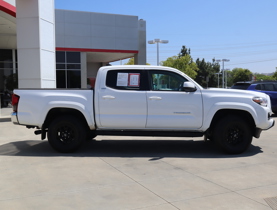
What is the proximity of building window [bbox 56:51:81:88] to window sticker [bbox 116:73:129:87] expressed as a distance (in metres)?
21.8

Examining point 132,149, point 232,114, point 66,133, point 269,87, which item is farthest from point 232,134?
point 269,87

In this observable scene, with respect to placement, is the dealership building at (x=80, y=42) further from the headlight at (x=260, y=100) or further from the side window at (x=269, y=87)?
the headlight at (x=260, y=100)


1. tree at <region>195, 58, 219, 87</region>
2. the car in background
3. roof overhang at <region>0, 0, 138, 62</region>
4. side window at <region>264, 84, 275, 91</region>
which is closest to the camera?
roof overhang at <region>0, 0, 138, 62</region>

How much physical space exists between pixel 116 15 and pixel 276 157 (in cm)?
2391

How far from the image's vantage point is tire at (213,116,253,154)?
22.8 ft

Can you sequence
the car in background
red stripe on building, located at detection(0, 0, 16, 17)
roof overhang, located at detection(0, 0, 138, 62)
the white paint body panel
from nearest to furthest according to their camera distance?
the white paint body panel
red stripe on building, located at detection(0, 0, 16, 17)
roof overhang, located at detection(0, 0, 138, 62)
the car in background

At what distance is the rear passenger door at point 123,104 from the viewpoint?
695 centimetres

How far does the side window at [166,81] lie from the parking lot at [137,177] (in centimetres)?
157

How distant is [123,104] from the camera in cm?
695

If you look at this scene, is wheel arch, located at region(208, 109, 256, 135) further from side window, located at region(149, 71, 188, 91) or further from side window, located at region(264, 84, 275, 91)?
side window, located at region(264, 84, 275, 91)

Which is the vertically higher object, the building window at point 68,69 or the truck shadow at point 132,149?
the building window at point 68,69

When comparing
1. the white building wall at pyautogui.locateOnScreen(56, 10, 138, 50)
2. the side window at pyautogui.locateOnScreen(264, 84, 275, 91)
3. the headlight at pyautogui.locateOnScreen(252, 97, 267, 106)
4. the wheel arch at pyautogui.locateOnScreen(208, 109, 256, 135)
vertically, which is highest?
the white building wall at pyautogui.locateOnScreen(56, 10, 138, 50)

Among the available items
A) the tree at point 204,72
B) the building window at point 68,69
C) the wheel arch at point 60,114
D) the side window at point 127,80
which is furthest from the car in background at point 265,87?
the tree at point 204,72

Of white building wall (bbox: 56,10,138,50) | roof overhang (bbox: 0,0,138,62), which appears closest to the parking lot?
roof overhang (bbox: 0,0,138,62)
